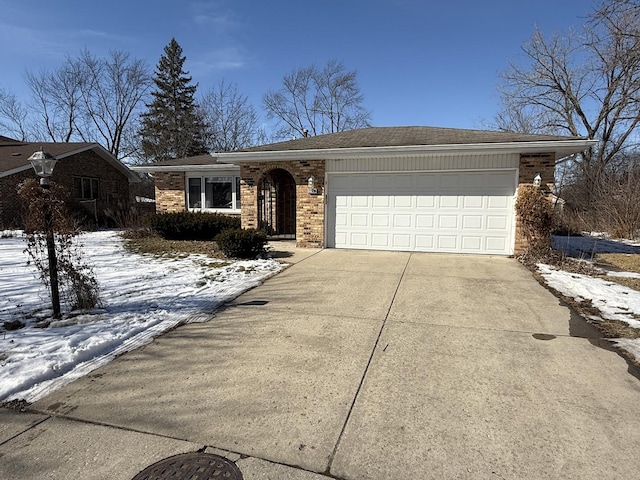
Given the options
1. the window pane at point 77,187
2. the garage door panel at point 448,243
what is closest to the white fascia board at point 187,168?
the window pane at point 77,187

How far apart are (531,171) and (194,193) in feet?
39.6

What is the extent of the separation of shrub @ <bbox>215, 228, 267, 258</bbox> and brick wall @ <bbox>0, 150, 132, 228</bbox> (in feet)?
33.1

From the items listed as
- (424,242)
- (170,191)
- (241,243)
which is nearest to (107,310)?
(241,243)

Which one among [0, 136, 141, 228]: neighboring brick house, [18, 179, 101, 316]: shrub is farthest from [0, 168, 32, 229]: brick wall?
[18, 179, 101, 316]: shrub

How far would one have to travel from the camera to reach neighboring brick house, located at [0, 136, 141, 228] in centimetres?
1541

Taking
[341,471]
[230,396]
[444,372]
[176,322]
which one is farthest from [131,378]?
[444,372]

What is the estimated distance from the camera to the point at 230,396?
2877 millimetres

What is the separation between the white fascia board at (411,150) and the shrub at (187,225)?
2.29m

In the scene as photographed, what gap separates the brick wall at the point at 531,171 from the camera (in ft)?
27.8

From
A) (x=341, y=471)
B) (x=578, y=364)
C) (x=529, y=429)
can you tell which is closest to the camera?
(x=341, y=471)

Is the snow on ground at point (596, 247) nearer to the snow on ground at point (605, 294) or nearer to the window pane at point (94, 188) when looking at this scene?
the snow on ground at point (605, 294)

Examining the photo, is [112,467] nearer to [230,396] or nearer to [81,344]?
[230,396]

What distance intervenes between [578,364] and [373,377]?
1.91m

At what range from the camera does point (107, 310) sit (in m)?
4.81
